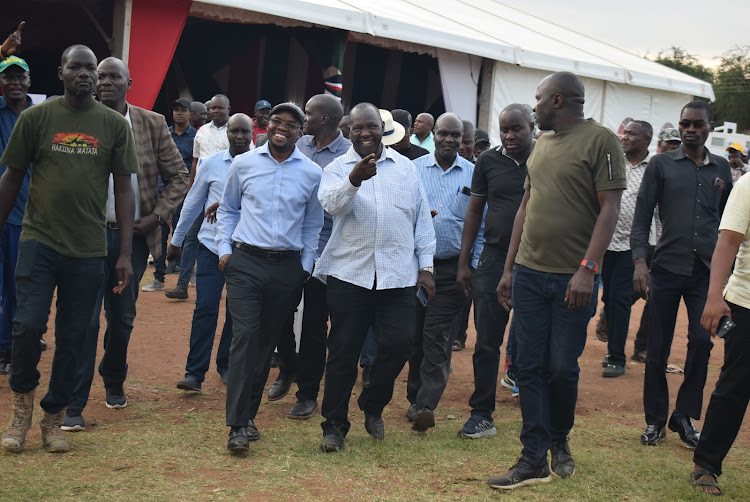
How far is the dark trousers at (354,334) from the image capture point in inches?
211

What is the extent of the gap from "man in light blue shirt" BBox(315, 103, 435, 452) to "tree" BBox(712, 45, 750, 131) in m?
49.4

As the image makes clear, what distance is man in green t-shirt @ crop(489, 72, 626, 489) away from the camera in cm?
470

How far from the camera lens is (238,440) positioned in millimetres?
5172

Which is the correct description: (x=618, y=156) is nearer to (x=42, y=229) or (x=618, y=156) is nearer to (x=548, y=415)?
(x=548, y=415)

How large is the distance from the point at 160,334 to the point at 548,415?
16.5ft

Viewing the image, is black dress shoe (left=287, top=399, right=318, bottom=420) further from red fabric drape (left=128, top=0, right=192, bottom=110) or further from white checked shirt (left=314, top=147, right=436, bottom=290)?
red fabric drape (left=128, top=0, right=192, bottom=110)

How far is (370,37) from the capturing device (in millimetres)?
15445

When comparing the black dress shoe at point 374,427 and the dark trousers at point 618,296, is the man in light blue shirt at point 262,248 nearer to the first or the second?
the black dress shoe at point 374,427

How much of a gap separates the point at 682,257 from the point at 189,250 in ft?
18.6

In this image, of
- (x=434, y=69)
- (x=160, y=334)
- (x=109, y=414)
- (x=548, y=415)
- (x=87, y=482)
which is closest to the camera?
(x=87, y=482)

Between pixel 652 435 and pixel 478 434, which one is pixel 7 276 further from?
pixel 652 435

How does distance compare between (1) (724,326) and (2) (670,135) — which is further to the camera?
(2) (670,135)

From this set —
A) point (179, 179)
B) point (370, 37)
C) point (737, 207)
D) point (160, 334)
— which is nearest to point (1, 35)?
point (370, 37)

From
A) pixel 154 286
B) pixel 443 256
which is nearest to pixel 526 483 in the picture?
pixel 443 256
